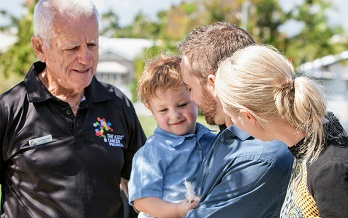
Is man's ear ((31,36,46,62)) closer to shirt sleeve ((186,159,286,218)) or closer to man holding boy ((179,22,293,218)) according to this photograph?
man holding boy ((179,22,293,218))

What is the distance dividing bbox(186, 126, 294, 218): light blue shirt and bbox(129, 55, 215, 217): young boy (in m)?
0.30

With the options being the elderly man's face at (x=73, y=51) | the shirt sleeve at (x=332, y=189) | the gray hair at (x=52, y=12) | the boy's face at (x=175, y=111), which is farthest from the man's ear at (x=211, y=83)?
the gray hair at (x=52, y=12)

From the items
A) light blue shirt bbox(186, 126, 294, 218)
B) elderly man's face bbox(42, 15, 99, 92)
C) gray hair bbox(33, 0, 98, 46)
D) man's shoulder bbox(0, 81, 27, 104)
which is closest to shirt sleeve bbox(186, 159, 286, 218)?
light blue shirt bbox(186, 126, 294, 218)

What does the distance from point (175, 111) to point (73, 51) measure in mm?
851

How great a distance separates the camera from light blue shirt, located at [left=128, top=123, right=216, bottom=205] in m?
3.39

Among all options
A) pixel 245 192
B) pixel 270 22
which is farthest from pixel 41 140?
pixel 270 22

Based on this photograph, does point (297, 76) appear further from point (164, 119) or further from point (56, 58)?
point (56, 58)

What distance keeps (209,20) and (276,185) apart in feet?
111

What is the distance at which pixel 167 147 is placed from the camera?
3.49m

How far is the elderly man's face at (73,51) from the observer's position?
4008 mm

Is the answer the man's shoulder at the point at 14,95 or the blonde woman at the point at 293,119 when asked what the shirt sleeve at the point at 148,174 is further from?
the man's shoulder at the point at 14,95

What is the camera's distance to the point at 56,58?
404 cm

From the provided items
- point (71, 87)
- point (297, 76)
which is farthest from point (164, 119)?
point (297, 76)

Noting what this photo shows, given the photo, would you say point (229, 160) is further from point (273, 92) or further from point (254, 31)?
point (254, 31)
